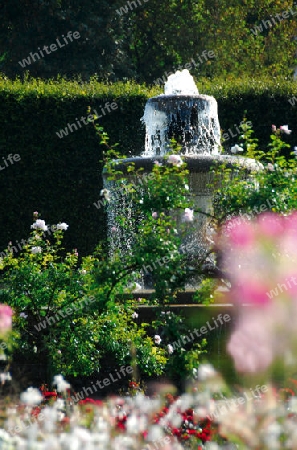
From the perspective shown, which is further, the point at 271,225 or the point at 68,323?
the point at 68,323

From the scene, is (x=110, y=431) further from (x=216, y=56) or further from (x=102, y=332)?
(x=216, y=56)

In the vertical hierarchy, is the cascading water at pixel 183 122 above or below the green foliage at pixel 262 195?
above

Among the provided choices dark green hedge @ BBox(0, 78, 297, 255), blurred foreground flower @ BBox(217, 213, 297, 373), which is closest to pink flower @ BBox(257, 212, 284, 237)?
blurred foreground flower @ BBox(217, 213, 297, 373)

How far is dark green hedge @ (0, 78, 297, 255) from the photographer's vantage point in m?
11.6

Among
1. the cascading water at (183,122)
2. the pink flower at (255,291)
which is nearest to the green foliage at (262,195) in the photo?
the pink flower at (255,291)

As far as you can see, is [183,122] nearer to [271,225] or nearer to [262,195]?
[262,195]

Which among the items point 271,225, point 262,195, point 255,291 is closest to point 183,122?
point 262,195

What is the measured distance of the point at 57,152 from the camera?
1180 cm

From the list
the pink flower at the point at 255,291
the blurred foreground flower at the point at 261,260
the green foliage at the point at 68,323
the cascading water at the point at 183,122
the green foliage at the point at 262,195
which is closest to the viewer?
the pink flower at the point at 255,291

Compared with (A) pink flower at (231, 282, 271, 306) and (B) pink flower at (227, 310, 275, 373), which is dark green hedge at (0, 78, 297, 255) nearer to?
(A) pink flower at (231, 282, 271, 306)

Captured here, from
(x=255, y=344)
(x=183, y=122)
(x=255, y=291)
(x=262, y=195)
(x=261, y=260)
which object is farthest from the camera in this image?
(x=183, y=122)

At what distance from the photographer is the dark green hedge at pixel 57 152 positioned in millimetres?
11648

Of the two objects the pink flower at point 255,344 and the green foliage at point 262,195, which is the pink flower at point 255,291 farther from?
the pink flower at point 255,344

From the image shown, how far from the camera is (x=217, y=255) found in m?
5.77
